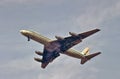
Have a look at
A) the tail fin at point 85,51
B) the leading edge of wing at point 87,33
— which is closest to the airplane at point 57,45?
the leading edge of wing at point 87,33

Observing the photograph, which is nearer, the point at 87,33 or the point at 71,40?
the point at 87,33

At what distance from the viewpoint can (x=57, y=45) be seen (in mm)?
149500

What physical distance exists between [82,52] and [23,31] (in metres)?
40.8

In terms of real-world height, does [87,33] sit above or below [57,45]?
above

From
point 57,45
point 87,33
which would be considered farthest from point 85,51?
point 87,33

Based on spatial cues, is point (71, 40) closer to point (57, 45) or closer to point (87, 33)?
point (57, 45)

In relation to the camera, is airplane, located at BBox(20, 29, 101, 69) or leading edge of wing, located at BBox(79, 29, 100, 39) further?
airplane, located at BBox(20, 29, 101, 69)

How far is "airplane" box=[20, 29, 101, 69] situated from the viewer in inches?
5623

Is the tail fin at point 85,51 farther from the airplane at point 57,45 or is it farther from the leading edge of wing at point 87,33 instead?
the leading edge of wing at point 87,33

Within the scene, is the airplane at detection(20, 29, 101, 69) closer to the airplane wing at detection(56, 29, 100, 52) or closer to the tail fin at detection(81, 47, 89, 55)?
the airplane wing at detection(56, 29, 100, 52)

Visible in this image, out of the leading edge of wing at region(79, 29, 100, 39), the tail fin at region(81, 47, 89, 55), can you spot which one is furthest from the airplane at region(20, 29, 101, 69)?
the tail fin at region(81, 47, 89, 55)

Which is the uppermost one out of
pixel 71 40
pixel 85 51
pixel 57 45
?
pixel 71 40

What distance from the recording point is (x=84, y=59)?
541 ft

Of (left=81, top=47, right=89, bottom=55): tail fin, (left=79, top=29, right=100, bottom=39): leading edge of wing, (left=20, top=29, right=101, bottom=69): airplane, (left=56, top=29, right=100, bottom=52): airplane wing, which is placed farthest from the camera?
(left=81, top=47, right=89, bottom=55): tail fin
